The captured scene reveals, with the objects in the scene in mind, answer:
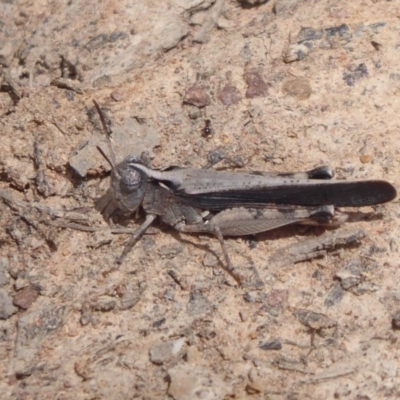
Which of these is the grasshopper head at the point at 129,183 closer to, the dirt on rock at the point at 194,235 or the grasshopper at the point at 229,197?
the grasshopper at the point at 229,197

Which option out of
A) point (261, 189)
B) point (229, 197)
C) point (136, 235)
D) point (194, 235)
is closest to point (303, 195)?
point (261, 189)

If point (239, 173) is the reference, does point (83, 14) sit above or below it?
above

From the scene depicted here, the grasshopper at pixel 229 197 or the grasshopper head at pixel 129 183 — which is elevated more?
the grasshopper head at pixel 129 183

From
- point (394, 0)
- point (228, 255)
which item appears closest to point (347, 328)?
point (228, 255)

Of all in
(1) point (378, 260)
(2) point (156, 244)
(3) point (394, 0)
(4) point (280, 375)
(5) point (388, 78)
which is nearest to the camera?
(4) point (280, 375)

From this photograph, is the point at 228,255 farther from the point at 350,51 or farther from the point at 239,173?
the point at 350,51

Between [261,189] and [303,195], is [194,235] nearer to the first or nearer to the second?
[261,189]

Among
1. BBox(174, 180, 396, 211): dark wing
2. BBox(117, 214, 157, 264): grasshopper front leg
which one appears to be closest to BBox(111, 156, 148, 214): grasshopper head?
BBox(117, 214, 157, 264): grasshopper front leg

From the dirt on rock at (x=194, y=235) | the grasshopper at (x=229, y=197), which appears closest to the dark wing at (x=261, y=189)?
the grasshopper at (x=229, y=197)
